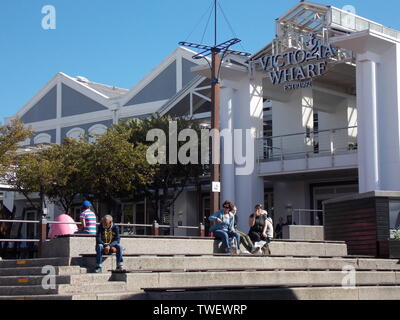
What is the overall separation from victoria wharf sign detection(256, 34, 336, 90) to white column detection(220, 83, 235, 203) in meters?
2.31

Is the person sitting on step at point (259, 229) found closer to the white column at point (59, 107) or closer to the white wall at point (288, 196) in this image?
the white wall at point (288, 196)

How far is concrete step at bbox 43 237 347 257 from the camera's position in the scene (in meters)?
15.4

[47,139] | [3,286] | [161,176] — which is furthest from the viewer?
[47,139]

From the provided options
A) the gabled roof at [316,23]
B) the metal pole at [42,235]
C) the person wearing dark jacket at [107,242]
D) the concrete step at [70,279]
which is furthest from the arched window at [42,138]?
the person wearing dark jacket at [107,242]

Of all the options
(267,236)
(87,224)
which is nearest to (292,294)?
(267,236)

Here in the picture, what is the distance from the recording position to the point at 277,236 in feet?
96.2

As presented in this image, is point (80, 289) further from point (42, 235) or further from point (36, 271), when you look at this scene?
point (42, 235)

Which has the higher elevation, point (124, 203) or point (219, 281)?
point (124, 203)

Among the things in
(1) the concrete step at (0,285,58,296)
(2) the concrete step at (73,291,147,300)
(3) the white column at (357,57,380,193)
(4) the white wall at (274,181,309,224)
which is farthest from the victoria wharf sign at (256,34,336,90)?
Result: (2) the concrete step at (73,291,147,300)

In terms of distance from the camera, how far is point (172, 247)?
17.4 metres

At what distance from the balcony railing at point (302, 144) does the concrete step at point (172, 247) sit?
11.6 meters
